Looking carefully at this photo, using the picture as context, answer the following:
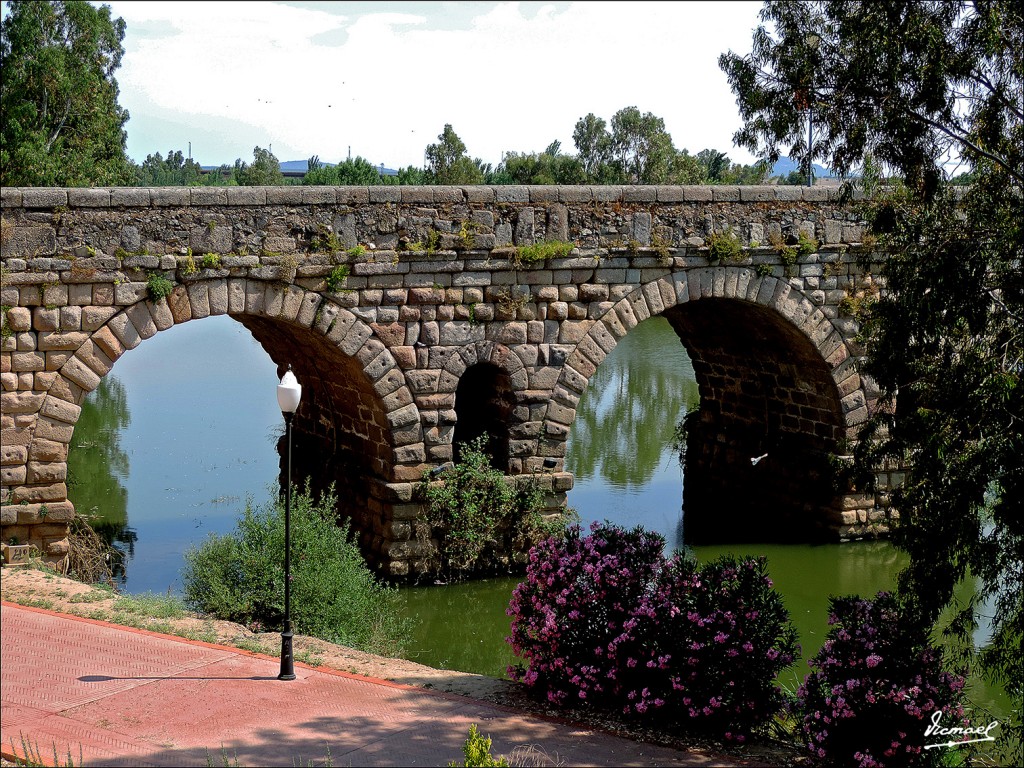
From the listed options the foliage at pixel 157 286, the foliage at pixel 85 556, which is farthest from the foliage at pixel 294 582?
the foliage at pixel 157 286

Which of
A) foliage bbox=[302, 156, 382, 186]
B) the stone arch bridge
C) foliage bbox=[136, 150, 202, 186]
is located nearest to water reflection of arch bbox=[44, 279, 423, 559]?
the stone arch bridge

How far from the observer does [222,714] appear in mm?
8055

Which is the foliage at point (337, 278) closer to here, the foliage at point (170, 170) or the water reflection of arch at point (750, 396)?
the water reflection of arch at point (750, 396)

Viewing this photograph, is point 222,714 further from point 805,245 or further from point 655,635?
point 805,245

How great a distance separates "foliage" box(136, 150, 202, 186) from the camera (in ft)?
200

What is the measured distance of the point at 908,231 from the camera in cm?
895

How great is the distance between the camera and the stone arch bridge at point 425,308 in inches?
468

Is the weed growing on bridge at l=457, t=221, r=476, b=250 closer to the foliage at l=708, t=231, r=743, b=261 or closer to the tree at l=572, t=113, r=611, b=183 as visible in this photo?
the foliage at l=708, t=231, r=743, b=261

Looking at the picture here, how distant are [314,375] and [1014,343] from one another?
8.93 m

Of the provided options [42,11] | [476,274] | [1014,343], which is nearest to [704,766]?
[1014,343]

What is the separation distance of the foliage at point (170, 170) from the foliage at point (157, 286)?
46462mm

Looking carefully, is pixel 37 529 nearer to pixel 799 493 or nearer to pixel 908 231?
pixel 908 231

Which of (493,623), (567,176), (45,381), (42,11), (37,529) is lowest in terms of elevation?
(493,623)

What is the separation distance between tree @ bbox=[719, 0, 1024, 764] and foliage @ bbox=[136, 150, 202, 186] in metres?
50.7
